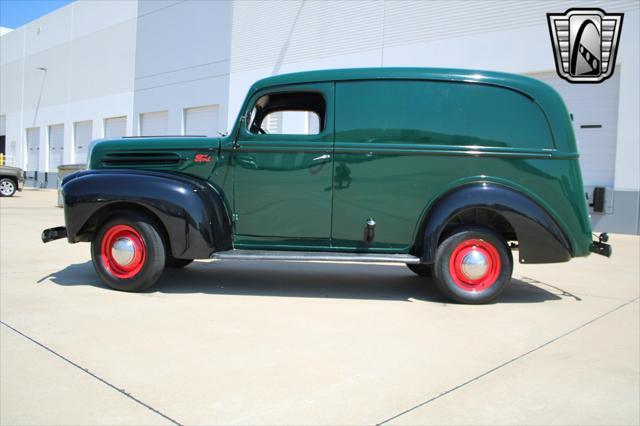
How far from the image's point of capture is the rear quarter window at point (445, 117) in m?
4.93

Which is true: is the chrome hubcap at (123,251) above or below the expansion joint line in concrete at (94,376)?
above

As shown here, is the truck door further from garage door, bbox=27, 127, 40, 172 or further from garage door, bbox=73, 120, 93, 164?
garage door, bbox=27, 127, 40, 172

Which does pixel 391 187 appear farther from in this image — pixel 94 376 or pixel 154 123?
pixel 154 123

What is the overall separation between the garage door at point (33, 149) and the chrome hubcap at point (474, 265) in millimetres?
34220

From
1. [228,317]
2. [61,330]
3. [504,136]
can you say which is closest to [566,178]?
[504,136]

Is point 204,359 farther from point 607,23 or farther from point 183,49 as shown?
point 183,49

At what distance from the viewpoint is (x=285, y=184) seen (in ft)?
16.6

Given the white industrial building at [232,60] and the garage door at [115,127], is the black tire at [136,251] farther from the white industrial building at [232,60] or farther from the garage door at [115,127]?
the garage door at [115,127]

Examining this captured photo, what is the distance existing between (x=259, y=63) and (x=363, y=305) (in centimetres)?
1645

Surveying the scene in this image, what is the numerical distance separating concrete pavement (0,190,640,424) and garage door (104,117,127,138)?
884 inches

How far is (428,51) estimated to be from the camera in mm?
15266

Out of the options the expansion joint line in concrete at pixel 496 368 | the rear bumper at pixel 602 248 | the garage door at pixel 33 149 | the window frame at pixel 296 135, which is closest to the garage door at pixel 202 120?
the garage door at pixel 33 149

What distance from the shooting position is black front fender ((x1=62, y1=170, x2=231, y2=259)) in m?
4.90

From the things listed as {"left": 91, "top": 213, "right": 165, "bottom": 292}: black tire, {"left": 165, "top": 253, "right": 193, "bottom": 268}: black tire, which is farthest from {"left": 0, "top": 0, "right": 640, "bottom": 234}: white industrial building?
{"left": 91, "top": 213, "right": 165, "bottom": 292}: black tire
